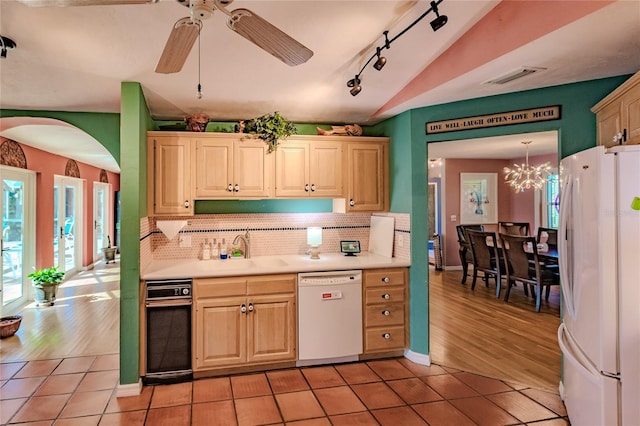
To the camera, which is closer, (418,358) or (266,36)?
(266,36)

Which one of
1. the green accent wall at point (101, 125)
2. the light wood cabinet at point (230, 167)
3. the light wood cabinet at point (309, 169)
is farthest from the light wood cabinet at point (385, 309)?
the green accent wall at point (101, 125)

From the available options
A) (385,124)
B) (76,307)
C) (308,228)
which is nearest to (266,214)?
(308,228)

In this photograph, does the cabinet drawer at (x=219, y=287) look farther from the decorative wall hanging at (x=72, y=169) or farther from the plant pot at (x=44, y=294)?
the decorative wall hanging at (x=72, y=169)

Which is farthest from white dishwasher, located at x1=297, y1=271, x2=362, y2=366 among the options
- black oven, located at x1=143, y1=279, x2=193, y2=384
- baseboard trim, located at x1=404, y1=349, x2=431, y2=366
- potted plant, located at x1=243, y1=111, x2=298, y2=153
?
potted plant, located at x1=243, y1=111, x2=298, y2=153

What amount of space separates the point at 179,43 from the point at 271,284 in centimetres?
220

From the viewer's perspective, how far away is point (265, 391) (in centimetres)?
312

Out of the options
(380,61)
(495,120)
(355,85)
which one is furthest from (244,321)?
(495,120)

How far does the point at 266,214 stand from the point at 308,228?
483 millimetres

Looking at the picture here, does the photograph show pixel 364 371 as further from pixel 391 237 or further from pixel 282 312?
pixel 391 237

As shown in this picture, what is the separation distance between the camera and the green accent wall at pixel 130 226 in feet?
10.00

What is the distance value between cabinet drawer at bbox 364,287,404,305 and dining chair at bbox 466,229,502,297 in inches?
111

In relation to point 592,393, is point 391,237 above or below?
above

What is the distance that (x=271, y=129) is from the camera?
3.57m

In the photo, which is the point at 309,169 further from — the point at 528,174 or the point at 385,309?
the point at 528,174
